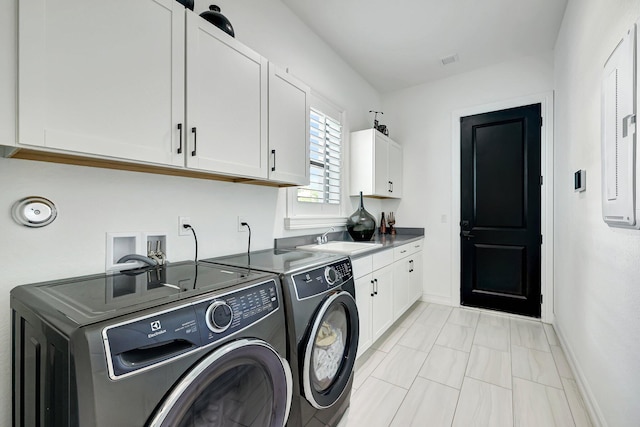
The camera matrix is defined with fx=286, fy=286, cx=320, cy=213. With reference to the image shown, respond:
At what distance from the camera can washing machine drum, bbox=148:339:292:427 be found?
0.78 meters

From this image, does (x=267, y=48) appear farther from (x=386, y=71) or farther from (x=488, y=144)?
(x=488, y=144)

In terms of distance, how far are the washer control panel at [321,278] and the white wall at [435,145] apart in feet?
7.50

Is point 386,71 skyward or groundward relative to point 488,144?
skyward

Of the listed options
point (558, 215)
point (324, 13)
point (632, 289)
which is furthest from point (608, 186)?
point (324, 13)

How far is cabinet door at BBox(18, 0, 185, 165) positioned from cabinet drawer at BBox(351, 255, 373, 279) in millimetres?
1270

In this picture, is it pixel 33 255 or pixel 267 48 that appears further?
pixel 267 48

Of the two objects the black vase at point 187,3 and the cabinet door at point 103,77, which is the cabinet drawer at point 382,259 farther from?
the black vase at point 187,3

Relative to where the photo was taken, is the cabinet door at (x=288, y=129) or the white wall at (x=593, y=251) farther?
the cabinet door at (x=288, y=129)

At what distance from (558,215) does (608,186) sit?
1.75 meters

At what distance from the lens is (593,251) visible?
1.61 m

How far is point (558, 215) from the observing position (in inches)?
106

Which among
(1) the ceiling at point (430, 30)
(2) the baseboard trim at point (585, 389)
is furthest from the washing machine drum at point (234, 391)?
(1) the ceiling at point (430, 30)

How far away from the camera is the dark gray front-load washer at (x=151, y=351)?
2.15ft

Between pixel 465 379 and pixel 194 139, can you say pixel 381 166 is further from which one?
pixel 194 139
